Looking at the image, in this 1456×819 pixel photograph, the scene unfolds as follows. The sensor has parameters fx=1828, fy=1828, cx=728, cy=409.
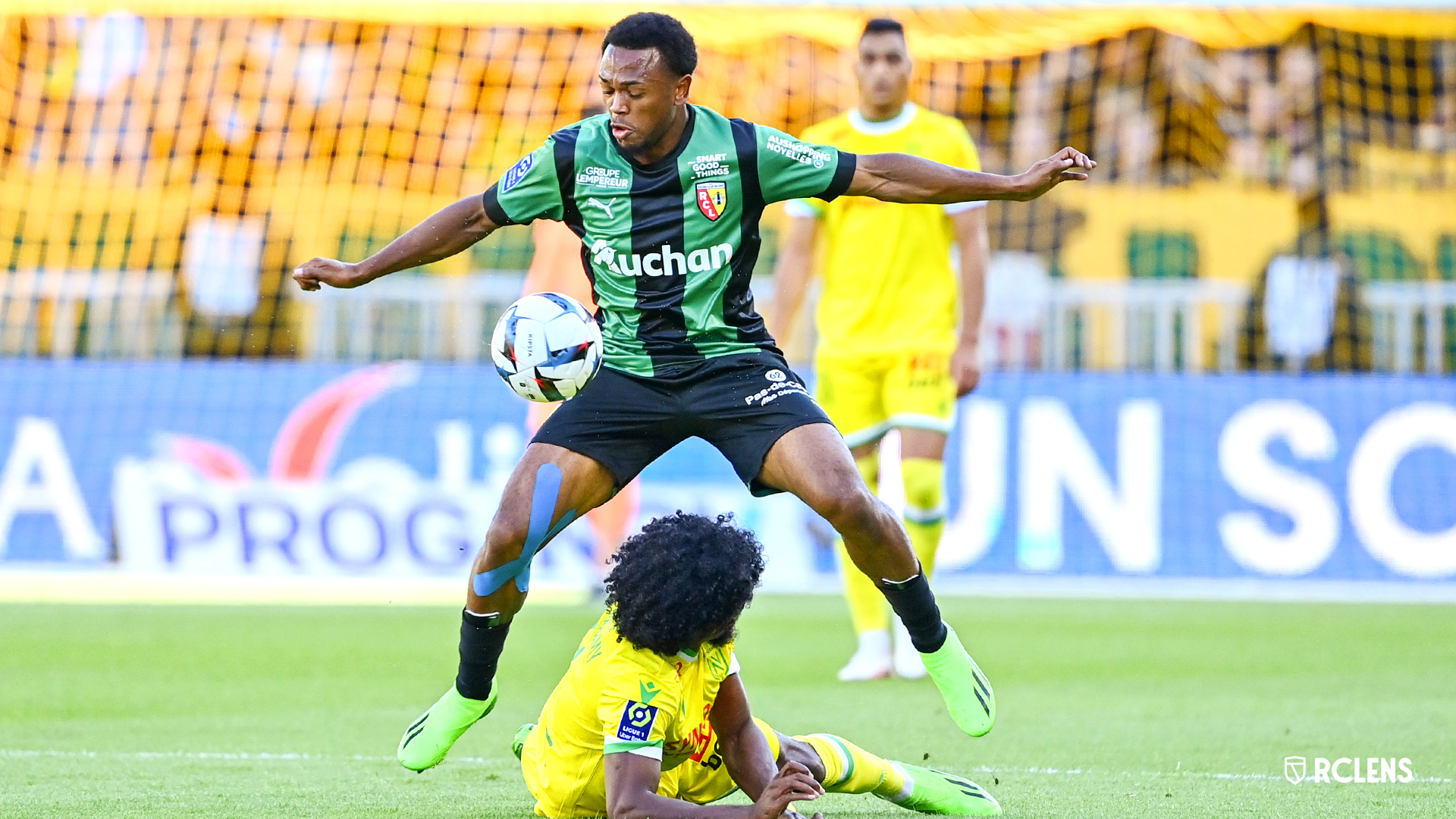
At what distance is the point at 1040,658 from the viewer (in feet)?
27.9

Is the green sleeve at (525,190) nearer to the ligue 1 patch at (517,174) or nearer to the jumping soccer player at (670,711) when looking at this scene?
the ligue 1 patch at (517,174)

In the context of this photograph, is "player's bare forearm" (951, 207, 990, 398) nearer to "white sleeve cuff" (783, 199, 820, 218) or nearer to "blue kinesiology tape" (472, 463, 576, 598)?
"white sleeve cuff" (783, 199, 820, 218)

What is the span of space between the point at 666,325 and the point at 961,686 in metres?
1.31

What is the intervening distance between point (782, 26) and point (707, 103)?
88 centimetres

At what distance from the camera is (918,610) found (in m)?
5.14

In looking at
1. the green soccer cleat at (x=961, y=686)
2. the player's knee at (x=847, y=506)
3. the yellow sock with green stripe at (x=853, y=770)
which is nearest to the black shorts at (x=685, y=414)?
the player's knee at (x=847, y=506)

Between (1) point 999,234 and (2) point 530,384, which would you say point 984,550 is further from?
(2) point 530,384

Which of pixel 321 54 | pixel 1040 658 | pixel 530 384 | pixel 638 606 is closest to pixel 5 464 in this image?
pixel 321 54

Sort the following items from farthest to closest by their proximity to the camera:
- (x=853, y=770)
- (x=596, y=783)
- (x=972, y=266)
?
(x=972, y=266), (x=853, y=770), (x=596, y=783)

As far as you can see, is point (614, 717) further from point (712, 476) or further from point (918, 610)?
point (712, 476)

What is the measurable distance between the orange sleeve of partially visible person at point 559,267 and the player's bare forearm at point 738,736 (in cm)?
654

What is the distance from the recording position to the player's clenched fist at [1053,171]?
4.84 metres

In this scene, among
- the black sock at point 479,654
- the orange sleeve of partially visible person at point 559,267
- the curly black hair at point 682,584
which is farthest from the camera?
the orange sleeve of partially visible person at point 559,267

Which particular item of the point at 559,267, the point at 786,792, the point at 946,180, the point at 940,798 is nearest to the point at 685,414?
the point at 946,180
